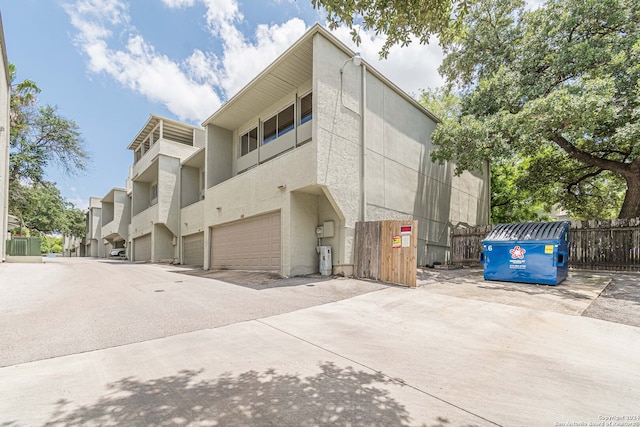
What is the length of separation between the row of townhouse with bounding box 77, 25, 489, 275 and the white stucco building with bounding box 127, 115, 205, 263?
181cm

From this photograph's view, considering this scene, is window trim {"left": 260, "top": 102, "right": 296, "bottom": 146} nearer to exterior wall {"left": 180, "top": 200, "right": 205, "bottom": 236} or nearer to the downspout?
the downspout

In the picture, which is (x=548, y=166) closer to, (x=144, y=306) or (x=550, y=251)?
(x=550, y=251)

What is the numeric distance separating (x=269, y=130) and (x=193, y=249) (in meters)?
9.35

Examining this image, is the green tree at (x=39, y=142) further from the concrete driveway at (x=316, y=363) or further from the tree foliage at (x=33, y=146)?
the concrete driveway at (x=316, y=363)

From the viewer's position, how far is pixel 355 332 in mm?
4688

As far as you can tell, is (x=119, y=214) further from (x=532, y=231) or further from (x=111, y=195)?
(x=532, y=231)

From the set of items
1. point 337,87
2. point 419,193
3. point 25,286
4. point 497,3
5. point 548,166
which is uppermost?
point 497,3

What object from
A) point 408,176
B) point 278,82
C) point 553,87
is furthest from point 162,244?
point 553,87

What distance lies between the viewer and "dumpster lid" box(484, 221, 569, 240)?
8406mm

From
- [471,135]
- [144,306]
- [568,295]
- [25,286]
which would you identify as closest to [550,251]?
[568,295]

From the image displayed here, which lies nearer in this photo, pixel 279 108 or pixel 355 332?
pixel 355 332

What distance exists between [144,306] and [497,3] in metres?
18.1

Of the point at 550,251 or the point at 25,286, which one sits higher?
the point at 550,251

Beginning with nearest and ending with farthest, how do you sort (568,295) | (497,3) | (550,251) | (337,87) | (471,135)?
1. (568,295)
2. (550,251)
3. (337,87)
4. (471,135)
5. (497,3)
